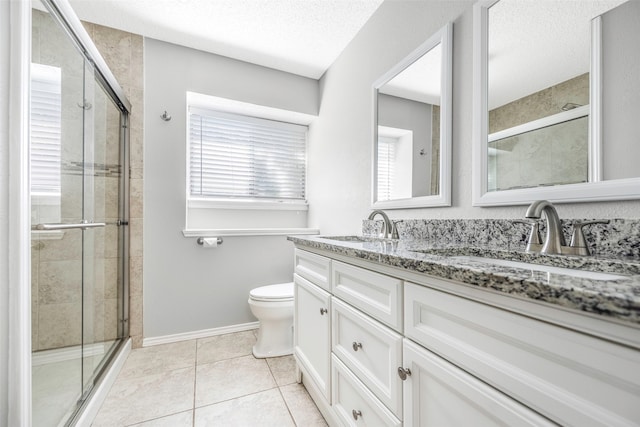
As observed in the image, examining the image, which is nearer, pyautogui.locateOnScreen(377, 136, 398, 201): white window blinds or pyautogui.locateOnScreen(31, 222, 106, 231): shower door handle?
pyautogui.locateOnScreen(31, 222, 106, 231): shower door handle

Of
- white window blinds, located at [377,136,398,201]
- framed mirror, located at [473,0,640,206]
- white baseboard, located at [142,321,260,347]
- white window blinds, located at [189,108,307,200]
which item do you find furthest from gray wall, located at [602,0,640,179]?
white baseboard, located at [142,321,260,347]

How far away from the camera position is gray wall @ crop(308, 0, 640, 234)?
1151 mm

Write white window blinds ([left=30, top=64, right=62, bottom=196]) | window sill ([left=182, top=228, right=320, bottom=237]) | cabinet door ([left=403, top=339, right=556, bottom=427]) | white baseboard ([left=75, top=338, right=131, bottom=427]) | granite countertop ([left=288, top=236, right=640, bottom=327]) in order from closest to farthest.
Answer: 1. granite countertop ([left=288, top=236, right=640, bottom=327])
2. cabinet door ([left=403, top=339, right=556, bottom=427])
3. white window blinds ([left=30, top=64, right=62, bottom=196])
4. white baseboard ([left=75, top=338, right=131, bottom=427])
5. window sill ([left=182, top=228, right=320, bottom=237])

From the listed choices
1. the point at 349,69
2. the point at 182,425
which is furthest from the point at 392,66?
the point at 182,425

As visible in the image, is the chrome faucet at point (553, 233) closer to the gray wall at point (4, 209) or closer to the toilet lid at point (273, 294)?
the toilet lid at point (273, 294)

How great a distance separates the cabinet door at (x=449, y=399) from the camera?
1.62ft

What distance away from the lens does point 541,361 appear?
1.48ft

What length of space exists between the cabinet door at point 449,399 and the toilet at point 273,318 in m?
1.17

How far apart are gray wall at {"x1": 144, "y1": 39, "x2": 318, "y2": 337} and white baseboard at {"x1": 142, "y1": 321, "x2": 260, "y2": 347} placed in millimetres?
32

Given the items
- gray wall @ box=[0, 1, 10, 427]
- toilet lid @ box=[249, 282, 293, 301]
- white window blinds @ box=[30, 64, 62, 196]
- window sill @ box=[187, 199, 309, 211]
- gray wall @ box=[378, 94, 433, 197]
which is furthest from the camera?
window sill @ box=[187, 199, 309, 211]

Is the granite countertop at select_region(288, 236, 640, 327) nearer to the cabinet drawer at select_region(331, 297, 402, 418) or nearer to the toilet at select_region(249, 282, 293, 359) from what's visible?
the cabinet drawer at select_region(331, 297, 402, 418)

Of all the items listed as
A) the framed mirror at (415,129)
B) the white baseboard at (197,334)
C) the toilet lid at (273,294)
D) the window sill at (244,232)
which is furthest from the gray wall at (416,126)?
the white baseboard at (197,334)

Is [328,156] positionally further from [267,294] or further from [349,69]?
[267,294]

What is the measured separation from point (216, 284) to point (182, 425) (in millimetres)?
1063
